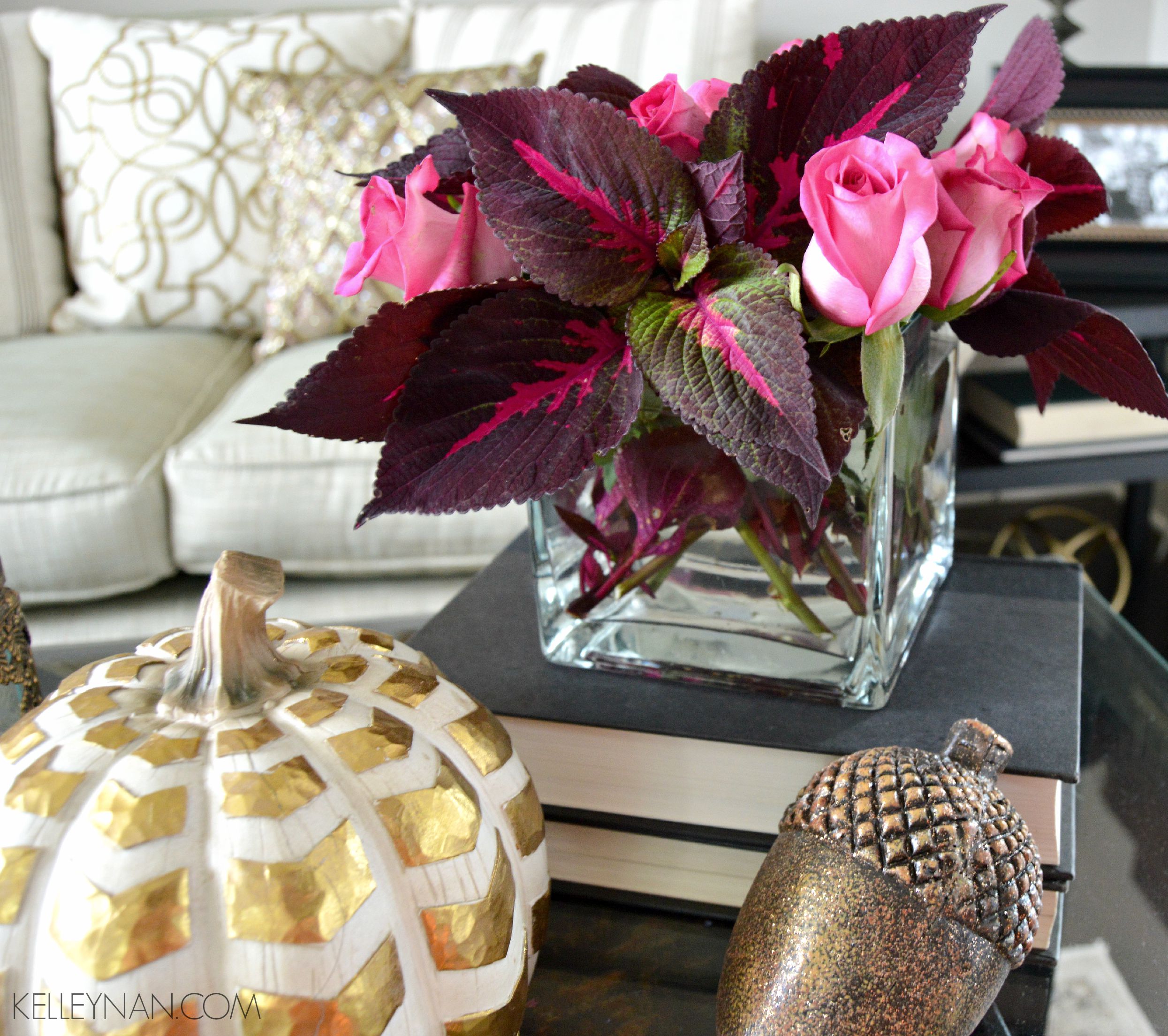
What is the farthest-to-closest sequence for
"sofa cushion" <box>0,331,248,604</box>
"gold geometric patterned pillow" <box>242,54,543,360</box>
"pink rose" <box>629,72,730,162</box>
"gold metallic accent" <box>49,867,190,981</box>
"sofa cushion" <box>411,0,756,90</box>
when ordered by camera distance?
1. "sofa cushion" <box>411,0,756,90</box>
2. "gold geometric patterned pillow" <box>242,54,543,360</box>
3. "sofa cushion" <box>0,331,248,604</box>
4. "pink rose" <box>629,72,730,162</box>
5. "gold metallic accent" <box>49,867,190,981</box>

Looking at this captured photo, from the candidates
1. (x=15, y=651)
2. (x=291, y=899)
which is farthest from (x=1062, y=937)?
(x=15, y=651)

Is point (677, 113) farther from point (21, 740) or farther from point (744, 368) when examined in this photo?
point (21, 740)

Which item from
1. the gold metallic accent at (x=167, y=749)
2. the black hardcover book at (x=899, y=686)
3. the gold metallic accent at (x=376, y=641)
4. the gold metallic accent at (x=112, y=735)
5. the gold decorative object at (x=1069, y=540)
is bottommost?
the gold decorative object at (x=1069, y=540)

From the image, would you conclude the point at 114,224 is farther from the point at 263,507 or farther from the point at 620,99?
the point at 620,99

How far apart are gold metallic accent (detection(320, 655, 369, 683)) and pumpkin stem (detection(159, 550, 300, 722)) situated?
0.06 feet


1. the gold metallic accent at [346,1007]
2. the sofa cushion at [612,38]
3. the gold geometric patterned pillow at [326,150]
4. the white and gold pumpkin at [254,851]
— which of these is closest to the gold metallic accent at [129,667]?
the white and gold pumpkin at [254,851]

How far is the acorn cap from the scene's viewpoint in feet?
0.99

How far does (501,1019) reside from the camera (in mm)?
327

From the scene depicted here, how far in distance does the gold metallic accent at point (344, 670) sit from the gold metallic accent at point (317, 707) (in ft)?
0.04

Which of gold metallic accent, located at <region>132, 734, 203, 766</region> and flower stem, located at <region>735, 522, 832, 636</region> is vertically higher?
gold metallic accent, located at <region>132, 734, 203, 766</region>

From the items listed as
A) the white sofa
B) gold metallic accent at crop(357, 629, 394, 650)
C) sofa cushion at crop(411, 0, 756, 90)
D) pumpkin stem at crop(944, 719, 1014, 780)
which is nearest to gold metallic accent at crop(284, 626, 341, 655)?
gold metallic accent at crop(357, 629, 394, 650)

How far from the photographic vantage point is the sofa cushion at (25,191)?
1.70 meters

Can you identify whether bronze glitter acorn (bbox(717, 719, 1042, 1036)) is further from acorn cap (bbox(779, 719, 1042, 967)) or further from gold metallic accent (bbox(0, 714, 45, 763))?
gold metallic accent (bbox(0, 714, 45, 763))

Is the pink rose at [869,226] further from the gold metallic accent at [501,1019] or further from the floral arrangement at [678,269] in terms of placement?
the gold metallic accent at [501,1019]
